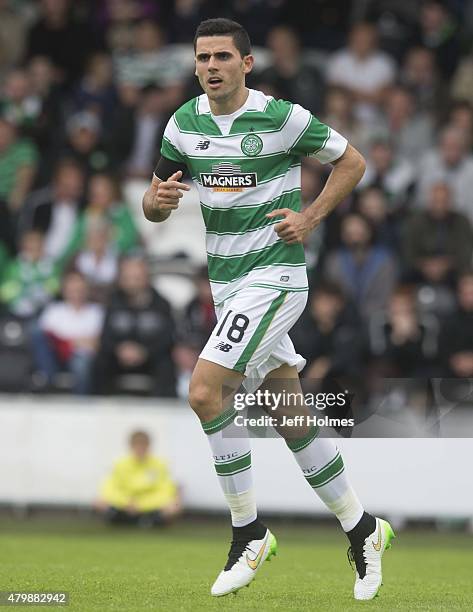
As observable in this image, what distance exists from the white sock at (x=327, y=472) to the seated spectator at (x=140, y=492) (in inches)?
240

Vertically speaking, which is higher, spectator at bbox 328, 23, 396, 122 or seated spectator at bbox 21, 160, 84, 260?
spectator at bbox 328, 23, 396, 122

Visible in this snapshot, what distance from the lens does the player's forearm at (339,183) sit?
7723 mm

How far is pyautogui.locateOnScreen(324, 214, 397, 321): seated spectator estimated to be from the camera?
1544 cm

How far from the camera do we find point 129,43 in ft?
64.1

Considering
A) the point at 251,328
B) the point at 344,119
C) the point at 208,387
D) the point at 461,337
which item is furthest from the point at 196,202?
the point at 208,387

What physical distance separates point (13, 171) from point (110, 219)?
2.02m

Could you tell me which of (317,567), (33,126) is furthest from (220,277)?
(33,126)

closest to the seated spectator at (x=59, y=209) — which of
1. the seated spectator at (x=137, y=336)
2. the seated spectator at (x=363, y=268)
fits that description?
the seated spectator at (x=137, y=336)

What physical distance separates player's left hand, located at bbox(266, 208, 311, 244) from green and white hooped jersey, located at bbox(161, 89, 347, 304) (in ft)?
0.36

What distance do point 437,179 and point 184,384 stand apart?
4.17 meters

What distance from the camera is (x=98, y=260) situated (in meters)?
16.1

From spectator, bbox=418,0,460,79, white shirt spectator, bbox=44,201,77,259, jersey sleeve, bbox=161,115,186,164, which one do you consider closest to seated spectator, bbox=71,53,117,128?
white shirt spectator, bbox=44,201,77,259

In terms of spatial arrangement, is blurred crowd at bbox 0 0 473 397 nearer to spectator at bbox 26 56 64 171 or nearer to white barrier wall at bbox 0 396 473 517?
spectator at bbox 26 56 64 171

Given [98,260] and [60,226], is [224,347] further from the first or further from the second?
[60,226]
